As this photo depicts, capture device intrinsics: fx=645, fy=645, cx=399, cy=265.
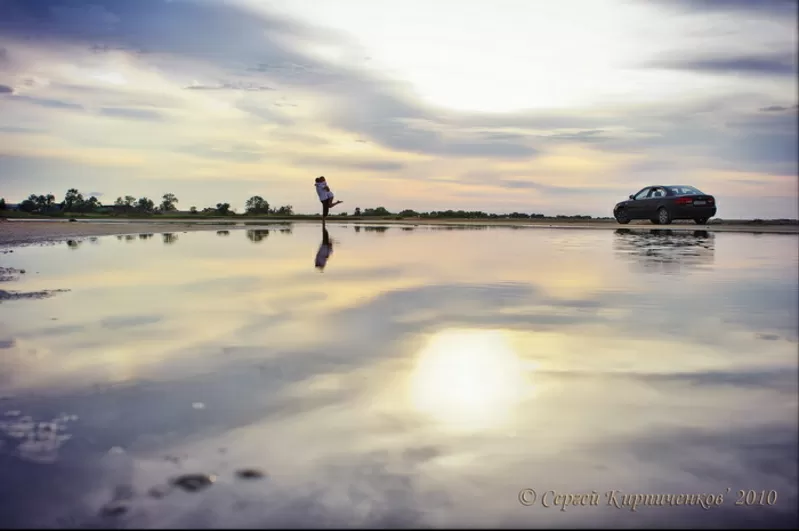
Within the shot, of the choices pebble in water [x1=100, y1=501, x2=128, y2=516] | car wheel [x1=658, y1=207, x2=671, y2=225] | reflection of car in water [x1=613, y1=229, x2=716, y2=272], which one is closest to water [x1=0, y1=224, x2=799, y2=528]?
pebble in water [x1=100, y1=501, x2=128, y2=516]

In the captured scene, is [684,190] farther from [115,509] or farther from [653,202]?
[115,509]

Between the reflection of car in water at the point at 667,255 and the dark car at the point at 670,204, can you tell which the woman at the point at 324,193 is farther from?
the reflection of car in water at the point at 667,255

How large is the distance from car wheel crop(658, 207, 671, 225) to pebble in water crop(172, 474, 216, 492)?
29.0 meters

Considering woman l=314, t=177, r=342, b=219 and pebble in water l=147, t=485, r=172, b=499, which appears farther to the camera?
woman l=314, t=177, r=342, b=219

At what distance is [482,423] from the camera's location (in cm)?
369

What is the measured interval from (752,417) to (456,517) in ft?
7.06

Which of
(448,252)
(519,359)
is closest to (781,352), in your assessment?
(519,359)

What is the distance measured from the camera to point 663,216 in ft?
96.5

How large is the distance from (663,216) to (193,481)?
97.3ft

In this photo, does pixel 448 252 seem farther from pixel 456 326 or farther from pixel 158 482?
pixel 158 482

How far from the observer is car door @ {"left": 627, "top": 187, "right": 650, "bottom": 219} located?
97.7 feet

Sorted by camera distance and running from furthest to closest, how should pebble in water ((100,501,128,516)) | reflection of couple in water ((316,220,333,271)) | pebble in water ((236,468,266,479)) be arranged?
1. reflection of couple in water ((316,220,333,271))
2. pebble in water ((236,468,266,479))
3. pebble in water ((100,501,128,516))

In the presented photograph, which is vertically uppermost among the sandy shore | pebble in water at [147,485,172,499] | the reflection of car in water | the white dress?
the white dress

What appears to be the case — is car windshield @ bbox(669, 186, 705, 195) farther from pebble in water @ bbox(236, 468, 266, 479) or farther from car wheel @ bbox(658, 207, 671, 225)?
pebble in water @ bbox(236, 468, 266, 479)
